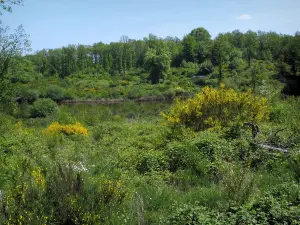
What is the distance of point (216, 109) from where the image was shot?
10.9 meters

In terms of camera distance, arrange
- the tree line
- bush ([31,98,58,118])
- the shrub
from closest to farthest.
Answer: the shrub
bush ([31,98,58,118])
the tree line

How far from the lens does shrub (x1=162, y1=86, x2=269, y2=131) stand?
10.7m

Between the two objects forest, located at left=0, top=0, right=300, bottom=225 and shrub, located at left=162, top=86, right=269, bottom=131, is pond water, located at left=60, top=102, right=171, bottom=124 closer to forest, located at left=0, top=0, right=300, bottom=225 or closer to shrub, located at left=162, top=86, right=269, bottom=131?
forest, located at left=0, top=0, right=300, bottom=225

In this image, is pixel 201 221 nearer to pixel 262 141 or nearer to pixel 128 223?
pixel 128 223

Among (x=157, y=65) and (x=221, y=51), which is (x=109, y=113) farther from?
(x=157, y=65)

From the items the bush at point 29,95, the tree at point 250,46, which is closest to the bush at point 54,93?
the bush at point 29,95

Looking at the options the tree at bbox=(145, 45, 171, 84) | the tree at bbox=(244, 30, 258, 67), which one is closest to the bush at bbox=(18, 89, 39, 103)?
the tree at bbox=(145, 45, 171, 84)

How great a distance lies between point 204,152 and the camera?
791 cm

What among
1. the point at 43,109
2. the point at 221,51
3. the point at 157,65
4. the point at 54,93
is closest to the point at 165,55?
the point at 157,65

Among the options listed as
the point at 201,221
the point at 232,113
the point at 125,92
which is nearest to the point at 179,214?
the point at 201,221

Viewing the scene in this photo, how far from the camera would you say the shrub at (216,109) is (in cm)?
1067

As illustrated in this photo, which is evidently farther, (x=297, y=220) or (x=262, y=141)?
(x=262, y=141)

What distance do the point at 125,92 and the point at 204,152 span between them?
56.4 metres

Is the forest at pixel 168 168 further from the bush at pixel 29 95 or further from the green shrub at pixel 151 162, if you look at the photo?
the bush at pixel 29 95
